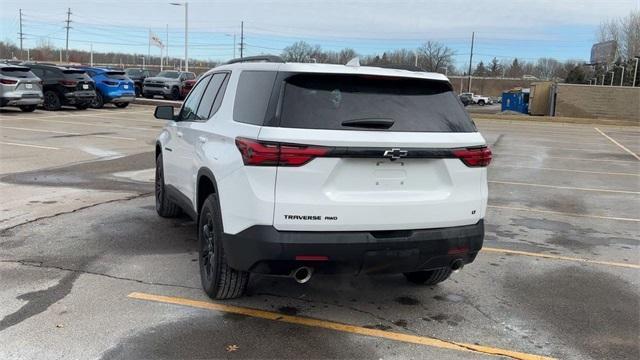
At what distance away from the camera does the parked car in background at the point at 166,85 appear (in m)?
33.7

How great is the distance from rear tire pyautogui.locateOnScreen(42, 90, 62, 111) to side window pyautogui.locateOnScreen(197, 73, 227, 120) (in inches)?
781

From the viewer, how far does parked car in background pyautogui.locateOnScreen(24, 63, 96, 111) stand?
22719mm

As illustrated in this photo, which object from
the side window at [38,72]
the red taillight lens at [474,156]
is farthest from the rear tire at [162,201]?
the side window at [38,72]

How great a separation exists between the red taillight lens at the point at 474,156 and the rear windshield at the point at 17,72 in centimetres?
2030

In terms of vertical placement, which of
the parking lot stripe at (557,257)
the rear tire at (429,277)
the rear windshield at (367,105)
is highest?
the rear windshield at (367,105)

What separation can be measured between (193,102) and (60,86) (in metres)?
19.4

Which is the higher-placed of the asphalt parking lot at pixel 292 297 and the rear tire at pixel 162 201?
the rear tire at pixel 162 201

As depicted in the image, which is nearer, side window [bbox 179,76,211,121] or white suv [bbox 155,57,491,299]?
white suv [bbox 155,57,491,299]

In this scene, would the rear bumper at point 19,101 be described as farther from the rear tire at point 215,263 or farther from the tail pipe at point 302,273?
the tail pipe at point 302,273

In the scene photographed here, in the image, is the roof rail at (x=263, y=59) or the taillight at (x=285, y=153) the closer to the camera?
the taillight at (x=285, y=153)

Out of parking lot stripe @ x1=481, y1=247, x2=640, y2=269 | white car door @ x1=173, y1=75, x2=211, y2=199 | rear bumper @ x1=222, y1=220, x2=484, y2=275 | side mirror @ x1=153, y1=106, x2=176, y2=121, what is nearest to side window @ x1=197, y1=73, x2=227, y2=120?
white car door @ x1=173, y1=75, x2=211, y2=199

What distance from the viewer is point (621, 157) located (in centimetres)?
1659

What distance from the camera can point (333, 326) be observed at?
13.7ft

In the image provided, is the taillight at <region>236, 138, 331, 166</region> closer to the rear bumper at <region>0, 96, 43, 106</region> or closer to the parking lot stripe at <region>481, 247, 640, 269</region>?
the parking lot stripe at <region>481, 247, 640, 269</region>
